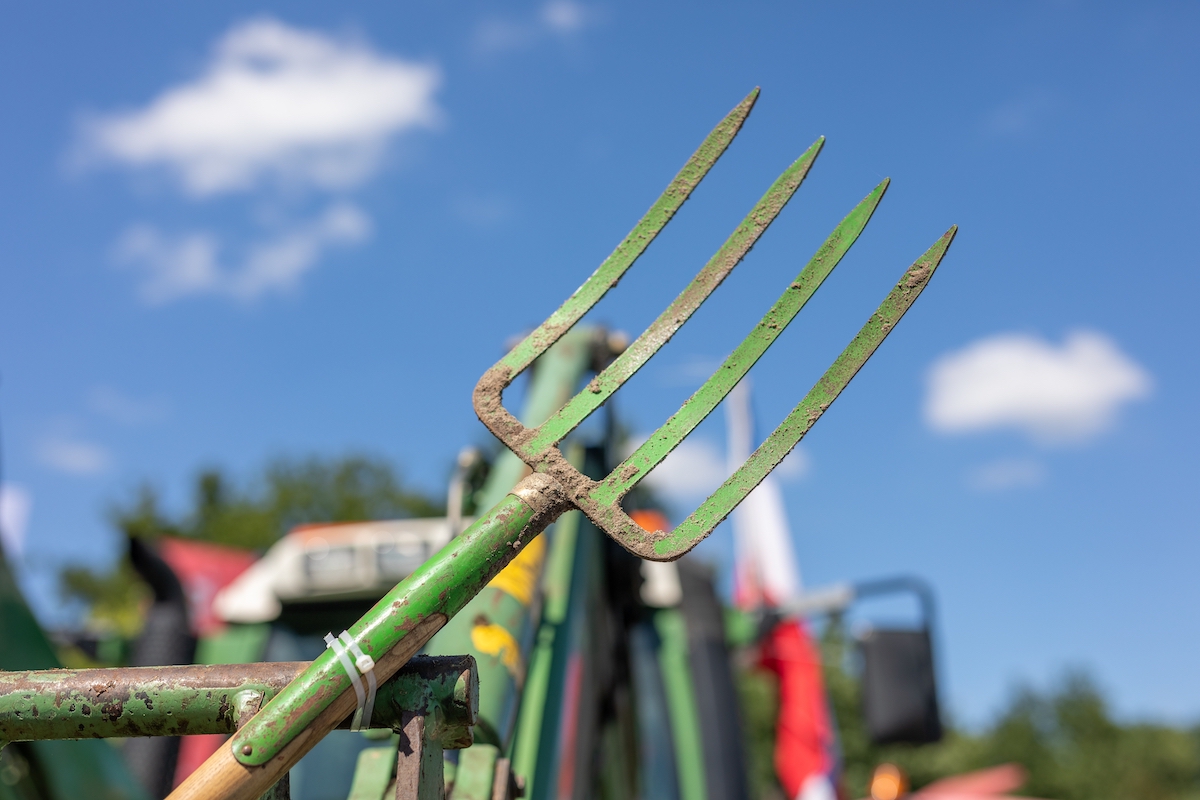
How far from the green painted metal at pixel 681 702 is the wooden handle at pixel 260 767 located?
7.16ft

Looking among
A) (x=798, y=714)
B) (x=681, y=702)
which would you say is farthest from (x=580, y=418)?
(x=798, y=714)

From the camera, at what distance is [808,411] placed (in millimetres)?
1104

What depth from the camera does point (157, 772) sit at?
2762 mm

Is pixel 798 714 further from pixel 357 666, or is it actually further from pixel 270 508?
pixel 270 508

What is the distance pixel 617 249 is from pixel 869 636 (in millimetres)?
1959

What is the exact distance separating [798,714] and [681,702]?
2.05 m

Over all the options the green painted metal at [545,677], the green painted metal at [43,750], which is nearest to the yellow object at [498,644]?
the green painted metal at [545,677]

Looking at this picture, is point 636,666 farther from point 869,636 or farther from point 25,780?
point 25,780

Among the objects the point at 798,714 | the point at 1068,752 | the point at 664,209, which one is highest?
the point at 664,209

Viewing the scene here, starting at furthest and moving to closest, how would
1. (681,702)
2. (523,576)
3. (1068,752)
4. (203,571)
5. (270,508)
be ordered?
(1068,752) → (270,508) → (203,571) → (681,702) → (523,576)

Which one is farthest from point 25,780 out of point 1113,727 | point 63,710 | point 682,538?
point 1113,727

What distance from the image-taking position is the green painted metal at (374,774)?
122 cm

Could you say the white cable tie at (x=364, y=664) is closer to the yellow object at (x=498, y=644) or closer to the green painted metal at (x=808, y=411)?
the green painted metal at (x=808, y=411)

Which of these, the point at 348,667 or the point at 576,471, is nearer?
the point at 348,667
